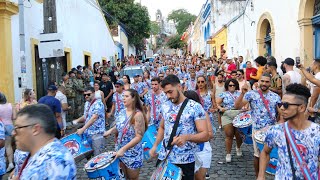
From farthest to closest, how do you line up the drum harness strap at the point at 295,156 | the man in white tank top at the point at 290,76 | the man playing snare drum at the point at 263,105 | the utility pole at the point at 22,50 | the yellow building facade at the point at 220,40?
1. the yellow building facade at the point at 220,40
2. the utility pole at the point at 22,50
3. the man in white tank top at the point at 290,76
4. the man playing snare drum at the point at 263,105
5. the drum harness strap at the point at 295,156

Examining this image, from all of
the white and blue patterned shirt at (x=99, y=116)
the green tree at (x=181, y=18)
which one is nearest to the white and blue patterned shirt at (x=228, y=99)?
the white and blue patterned shirt at (x=99, y=116)

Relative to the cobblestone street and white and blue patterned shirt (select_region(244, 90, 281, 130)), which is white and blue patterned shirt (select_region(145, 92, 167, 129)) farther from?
white and blue patterned shirt (select_region(244, 90, 281, 130))

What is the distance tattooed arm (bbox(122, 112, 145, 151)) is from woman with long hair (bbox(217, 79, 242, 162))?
2.86m

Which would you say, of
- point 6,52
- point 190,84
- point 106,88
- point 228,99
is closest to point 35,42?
point 6,52

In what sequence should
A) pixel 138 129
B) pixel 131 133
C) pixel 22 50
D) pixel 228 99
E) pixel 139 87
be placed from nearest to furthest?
pixel 138 129, pixel 131 133, pixel 228 99, pixel 22 50, pixel 139 87

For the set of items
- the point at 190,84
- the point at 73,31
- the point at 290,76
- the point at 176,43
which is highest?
the point at 176,43

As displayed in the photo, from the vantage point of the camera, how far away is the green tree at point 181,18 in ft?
311

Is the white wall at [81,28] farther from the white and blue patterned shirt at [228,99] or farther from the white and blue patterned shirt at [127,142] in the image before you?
the white and blue patterned shirt at [127,142]

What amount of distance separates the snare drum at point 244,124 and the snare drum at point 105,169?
105 inches

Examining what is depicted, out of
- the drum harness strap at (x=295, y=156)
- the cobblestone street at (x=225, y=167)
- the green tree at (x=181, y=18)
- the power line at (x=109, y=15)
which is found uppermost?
the green tree at (x=181, y=18)

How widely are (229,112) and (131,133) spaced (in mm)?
2996

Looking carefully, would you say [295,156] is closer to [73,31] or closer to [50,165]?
[50,165]

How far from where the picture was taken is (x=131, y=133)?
545cm

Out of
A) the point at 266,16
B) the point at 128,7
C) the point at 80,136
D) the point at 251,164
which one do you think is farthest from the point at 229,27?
the point at 80,136
